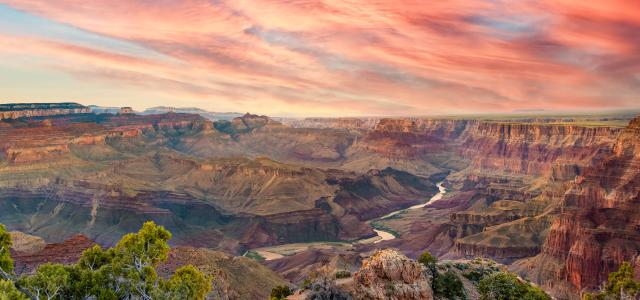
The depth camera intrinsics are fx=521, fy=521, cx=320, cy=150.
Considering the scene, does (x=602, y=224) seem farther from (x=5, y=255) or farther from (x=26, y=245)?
(x=26, y=245)

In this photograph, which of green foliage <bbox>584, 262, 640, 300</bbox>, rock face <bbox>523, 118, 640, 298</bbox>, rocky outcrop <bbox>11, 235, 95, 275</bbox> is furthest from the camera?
rock face <bbox>523, 118, 640, 298</bbox>

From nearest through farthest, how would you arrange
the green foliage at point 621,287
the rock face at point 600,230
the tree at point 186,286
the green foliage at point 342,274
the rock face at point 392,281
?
the rock face at point 392,281
the tree at point 186,286
the green foliage at point 621,287
the green foliage at point 342,274
the rock face at point 600,230

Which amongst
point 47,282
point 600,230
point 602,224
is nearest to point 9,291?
point 47,282

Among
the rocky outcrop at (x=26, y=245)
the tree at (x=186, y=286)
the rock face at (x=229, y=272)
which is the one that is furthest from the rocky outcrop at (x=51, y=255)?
the tree at (x=186, y=286)

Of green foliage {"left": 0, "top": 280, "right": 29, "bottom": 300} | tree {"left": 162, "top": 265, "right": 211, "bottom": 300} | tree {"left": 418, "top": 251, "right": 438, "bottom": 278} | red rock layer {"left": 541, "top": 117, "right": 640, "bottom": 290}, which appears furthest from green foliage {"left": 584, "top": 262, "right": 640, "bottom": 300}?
green foliage {"left": 0, "top": 280, "right": 29, "bottom": 300}

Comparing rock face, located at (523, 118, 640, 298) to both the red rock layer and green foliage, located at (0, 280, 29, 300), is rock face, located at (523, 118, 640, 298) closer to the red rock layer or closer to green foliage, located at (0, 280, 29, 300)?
the red rock layer

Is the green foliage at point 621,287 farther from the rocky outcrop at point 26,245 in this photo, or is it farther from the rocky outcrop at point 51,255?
the rocky outcrop at point 26,245
